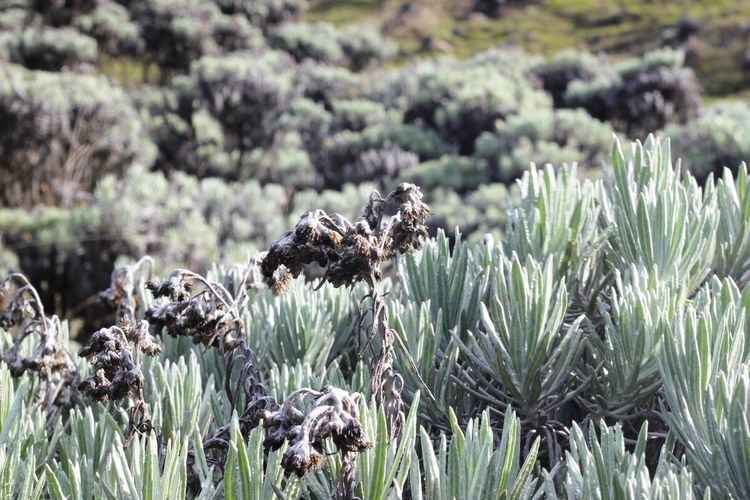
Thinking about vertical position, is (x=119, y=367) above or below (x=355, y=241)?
below

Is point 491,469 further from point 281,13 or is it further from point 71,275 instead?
point 281,13

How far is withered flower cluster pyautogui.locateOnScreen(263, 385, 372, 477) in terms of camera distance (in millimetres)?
1229

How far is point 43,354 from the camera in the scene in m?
2.28

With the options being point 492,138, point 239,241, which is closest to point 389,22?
point 492,138

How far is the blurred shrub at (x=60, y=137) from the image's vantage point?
1078 cm

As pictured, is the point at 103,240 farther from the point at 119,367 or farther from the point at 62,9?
the point at 62,9

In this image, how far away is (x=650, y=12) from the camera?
38.7 m

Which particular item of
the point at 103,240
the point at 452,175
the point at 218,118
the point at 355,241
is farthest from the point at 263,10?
the point at 355,241

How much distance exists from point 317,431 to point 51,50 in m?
19.7

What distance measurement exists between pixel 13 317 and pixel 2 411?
465 millimetres

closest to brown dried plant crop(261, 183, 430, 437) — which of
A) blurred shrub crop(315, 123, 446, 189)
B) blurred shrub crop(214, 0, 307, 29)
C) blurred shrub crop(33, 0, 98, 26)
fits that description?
blurred shrub crop(315, 123, 446, 189)

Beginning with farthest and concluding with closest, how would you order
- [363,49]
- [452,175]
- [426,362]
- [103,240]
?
[363,49] < [452,175] < [103,240] < [426,362]

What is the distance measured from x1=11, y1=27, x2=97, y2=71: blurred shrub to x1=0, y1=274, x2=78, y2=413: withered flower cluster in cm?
1740

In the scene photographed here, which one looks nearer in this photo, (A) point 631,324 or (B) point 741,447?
(B) point 741,447
